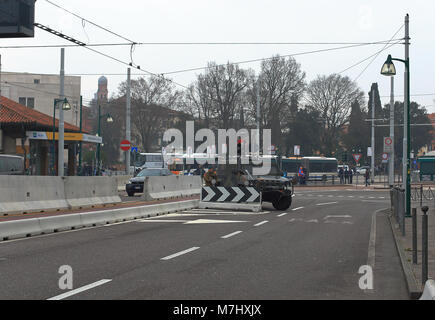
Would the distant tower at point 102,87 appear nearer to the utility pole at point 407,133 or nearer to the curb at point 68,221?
the curb at point 68,221

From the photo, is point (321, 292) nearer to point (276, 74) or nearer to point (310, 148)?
point (276, 74)

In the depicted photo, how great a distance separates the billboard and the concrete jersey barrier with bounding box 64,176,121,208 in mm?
5194

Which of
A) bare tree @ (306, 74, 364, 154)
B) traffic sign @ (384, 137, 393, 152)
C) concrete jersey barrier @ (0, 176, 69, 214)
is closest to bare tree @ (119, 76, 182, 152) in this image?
bare tree @ (306, 74, 364, 154)

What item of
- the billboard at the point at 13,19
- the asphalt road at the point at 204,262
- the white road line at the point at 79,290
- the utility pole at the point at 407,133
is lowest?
the asphalt road at the point at 204,262

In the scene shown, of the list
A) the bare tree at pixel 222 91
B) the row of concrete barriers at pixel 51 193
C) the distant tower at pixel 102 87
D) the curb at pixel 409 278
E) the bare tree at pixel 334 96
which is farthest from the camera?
the distant tower at pixel 102 87

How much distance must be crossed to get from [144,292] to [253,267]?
2.56m

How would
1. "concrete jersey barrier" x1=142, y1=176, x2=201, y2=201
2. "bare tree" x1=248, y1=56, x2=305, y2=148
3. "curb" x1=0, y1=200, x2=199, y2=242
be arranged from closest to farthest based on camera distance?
1. "curb" x1=0, y1=200, x2=199, y2=242
2. "concrete jersey barrier" x1=142, y1=176, x2=201, y2=201
3. "bare tree" x1=248, y1=56, x2=305, y2=148

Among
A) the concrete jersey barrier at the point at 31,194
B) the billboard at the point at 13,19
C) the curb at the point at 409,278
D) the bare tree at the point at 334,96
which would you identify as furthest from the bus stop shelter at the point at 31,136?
the bare tree at the point at 334,96

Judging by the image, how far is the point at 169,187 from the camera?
29719 millimetres

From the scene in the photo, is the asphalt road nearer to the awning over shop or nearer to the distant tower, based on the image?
the awning over shop

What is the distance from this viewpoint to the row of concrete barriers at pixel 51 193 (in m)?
17.2

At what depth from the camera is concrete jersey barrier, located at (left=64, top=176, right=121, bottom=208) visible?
2042cm

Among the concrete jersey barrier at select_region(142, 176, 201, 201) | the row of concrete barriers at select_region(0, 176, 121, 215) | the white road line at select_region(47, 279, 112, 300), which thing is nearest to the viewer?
the white road line at select_region(47, 279, 112, 300)

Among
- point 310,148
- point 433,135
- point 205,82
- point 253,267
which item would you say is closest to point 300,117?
point 310,148
